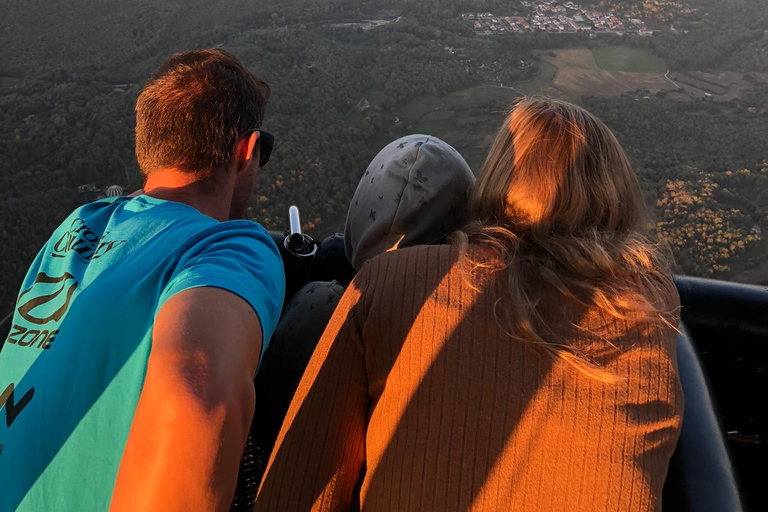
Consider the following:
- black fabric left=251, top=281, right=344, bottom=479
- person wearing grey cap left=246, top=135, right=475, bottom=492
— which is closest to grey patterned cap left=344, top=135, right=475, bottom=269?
person wearing grey cap left=246, top=135, right=475, bottom=492

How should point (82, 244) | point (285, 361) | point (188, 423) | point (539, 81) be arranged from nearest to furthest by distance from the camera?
point (188, 423)
point (82, 244)
point (285, 361)
point (539, 81)

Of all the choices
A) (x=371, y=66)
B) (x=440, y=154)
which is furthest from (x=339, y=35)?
(x=440, y=154)

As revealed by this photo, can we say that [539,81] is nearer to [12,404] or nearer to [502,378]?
[502,378]

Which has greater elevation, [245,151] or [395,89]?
[245,151]

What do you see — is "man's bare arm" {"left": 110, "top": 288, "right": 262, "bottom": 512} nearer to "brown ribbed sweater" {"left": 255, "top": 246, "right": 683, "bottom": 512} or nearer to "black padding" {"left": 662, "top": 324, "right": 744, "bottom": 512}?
"brown ribbed sweater" {"left": 255, "top": 246, "right": 683, "bottom": 512}

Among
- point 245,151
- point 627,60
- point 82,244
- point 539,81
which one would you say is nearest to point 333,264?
point 245,151

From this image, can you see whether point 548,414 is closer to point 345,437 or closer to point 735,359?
point 345,437
